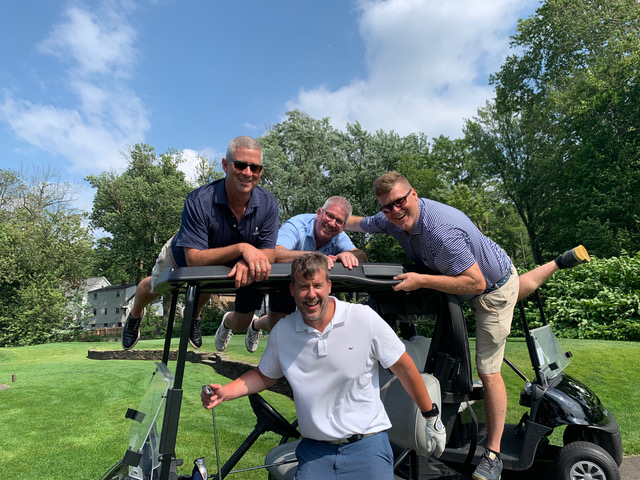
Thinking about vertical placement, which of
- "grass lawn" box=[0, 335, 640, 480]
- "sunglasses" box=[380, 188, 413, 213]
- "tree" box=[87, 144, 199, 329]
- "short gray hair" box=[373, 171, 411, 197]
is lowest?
"grass lawn" box=[0, 335, 640, 480]

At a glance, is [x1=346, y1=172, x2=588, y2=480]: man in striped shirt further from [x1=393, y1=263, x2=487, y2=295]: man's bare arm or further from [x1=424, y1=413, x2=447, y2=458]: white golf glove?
[x1=424, y1=413, x2=447, y2=458]: white golf glove

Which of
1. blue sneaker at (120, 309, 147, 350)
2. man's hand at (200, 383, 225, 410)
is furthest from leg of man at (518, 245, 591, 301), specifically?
blue sneaker at (120, 309, 147, 350)

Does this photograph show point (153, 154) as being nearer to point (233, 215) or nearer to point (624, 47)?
point (624, 47)

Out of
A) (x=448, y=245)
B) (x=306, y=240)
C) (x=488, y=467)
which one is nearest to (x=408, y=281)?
(x=448, y=245)

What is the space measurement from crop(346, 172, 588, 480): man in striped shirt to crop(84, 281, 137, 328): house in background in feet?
195

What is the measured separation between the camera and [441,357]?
292 centimetres

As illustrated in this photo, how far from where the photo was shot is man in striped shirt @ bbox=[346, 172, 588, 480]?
113 inches

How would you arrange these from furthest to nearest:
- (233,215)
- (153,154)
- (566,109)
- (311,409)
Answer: (153,154)
(566,109)
(233,215)
(311,409)

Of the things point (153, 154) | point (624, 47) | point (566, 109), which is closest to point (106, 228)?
point (153, 154)

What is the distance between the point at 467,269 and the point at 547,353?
1.48 metres

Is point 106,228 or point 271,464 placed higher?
point 106,228

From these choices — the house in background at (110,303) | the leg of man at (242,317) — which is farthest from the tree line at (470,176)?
the leg of man at (242,317)

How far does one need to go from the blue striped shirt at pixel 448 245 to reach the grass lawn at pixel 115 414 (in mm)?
2768

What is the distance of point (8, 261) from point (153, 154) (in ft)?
49.5
